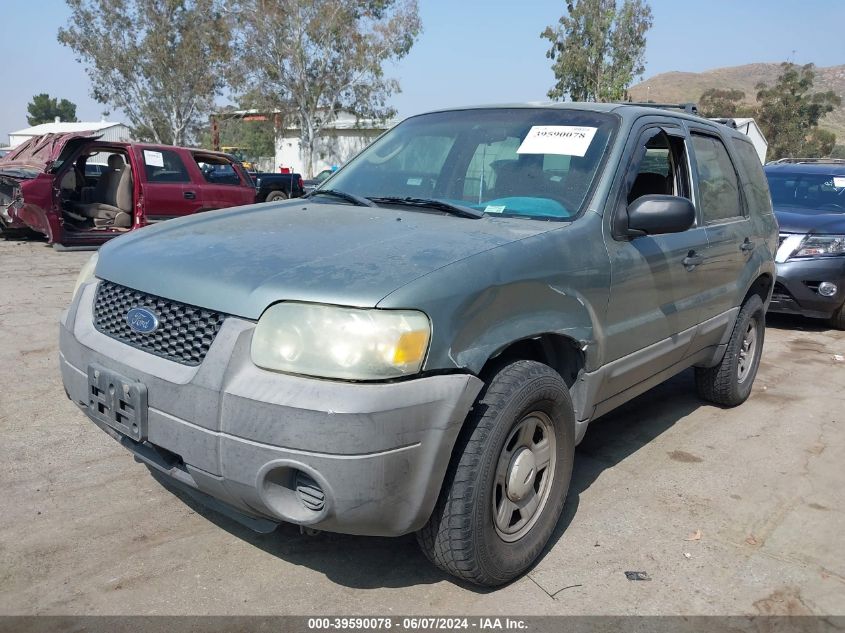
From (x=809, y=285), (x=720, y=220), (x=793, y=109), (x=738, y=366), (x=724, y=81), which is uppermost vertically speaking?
(x=724, y=81)

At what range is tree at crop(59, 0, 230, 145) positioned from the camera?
35.6m

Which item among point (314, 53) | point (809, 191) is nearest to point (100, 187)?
point (809, 191)

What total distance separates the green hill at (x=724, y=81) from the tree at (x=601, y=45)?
83.1m

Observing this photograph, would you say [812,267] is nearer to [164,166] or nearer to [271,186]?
[164,166]

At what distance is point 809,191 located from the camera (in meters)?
8.65

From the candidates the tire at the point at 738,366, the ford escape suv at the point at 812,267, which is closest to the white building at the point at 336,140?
the ford escape suv at the point at 812,267

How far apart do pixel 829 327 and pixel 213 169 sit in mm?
9101

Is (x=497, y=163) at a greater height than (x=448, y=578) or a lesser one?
greater

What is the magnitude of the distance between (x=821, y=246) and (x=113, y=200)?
9.56 metres

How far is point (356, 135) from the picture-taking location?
42.9 meters

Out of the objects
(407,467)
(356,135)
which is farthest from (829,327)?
(356,135)

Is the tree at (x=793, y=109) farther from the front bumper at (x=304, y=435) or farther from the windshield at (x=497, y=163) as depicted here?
the front bumper at (x=304, y=435)

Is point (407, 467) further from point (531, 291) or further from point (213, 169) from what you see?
point (213, 169)

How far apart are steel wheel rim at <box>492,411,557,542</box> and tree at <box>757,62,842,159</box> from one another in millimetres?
49574
